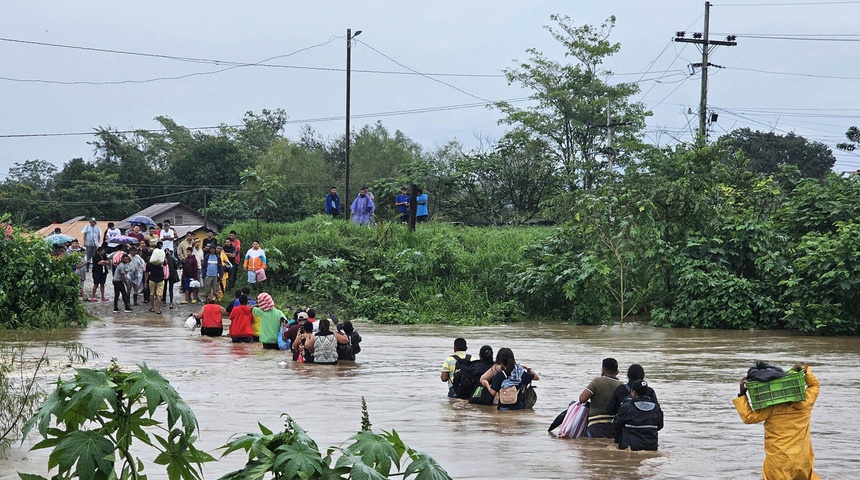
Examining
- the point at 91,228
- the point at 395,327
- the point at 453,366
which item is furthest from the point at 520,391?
the point at 91,228

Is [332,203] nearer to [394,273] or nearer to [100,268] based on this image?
[394,273]

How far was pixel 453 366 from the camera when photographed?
15.2 meters

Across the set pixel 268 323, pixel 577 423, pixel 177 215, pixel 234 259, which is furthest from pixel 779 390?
pixel 177 215

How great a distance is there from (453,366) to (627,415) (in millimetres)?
4231

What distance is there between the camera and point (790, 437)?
30.7 feet

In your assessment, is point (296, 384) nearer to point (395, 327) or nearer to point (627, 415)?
point (627, 415)

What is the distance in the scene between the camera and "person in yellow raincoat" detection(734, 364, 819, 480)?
9.34 meters

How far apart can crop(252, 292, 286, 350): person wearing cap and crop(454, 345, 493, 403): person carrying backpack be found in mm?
7298

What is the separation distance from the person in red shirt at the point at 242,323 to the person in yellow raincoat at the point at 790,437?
14.7 m

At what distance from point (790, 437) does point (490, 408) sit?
5.70m

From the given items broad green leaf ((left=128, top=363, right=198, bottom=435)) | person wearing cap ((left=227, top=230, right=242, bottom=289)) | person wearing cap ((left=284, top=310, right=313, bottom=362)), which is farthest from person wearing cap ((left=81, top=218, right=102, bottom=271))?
broad green leaf ((left=128, top=363, right=198, bottom=435))

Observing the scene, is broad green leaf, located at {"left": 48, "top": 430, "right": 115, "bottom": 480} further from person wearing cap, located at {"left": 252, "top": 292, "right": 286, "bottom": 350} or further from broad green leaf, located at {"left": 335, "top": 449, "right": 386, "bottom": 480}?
person wearing cap, located at {"left": 252, "top": 292, "right": 286, "bottom": 350}

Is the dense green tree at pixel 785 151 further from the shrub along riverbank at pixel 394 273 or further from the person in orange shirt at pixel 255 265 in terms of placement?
the person in orange shirt at pixel 255 265

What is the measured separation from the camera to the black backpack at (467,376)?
1495 cm
